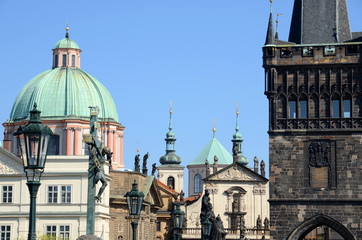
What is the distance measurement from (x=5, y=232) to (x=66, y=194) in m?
4.29

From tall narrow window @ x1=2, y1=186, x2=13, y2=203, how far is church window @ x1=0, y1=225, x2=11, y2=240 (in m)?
1.58

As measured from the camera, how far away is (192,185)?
→ 140500 mm

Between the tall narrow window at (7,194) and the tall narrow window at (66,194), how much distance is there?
3182 mm

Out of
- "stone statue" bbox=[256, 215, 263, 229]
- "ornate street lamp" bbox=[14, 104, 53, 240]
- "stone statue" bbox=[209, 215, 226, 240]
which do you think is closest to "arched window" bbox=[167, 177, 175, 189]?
"stone statue" bbox=[256, 215, 263, 229]

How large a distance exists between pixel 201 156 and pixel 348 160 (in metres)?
83.4

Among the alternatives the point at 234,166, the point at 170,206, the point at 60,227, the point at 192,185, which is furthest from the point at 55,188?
the point at 192,185

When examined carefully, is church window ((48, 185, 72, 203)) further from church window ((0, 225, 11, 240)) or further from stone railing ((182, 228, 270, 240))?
stone railing ((182, 228, 270, 240))

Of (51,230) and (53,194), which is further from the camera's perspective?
(53,194)

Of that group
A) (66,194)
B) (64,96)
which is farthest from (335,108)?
(64,96)

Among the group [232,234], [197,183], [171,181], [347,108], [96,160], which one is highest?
[197,183]

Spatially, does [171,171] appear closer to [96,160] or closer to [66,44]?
[66,44]

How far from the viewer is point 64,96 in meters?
80.4

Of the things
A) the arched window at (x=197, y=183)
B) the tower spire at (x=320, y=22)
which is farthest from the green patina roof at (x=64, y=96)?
the arched window at (x=197, y=183)

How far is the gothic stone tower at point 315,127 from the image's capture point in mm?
58375
